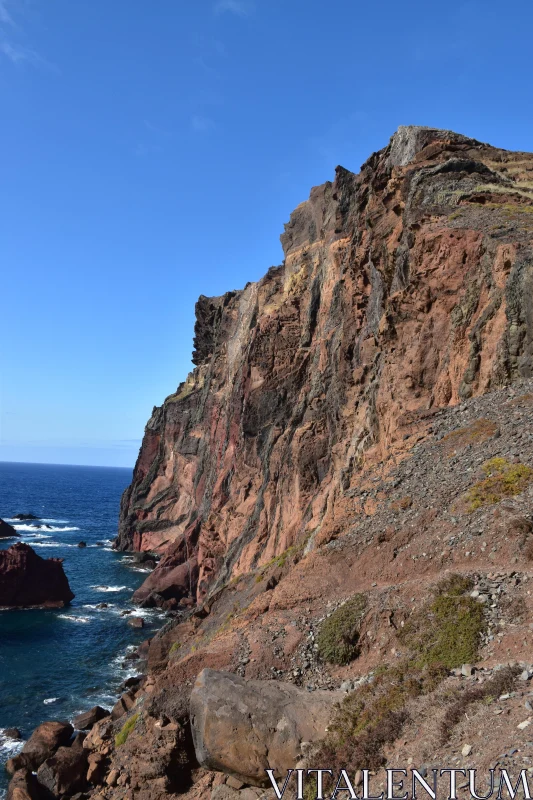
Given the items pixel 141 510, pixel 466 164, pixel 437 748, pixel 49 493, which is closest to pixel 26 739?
pixel 437 748

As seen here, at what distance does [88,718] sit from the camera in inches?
1067

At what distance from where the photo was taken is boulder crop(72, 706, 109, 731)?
2678 centimetres

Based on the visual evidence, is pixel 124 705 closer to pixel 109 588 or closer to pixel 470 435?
pixel 470 435

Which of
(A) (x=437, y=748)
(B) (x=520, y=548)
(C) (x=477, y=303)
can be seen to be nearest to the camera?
(A) (x=437, y=748)

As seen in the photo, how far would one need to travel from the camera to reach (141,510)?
8306 cm

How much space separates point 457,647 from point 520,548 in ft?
10.8

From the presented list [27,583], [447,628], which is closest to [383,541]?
[447,628]

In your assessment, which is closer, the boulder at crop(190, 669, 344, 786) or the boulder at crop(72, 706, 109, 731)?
the boulder at crop(190, 669, 344, 786)

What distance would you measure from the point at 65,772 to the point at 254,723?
1403 cm

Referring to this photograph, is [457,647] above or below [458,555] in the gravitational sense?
below

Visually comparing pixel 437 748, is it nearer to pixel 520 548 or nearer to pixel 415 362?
pixel 520 548

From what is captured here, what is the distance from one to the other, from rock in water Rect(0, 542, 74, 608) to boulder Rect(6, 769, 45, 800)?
105 feet

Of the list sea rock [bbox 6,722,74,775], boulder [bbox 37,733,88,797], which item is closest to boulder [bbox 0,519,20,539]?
sea rock [bbox 6,722,74,775]

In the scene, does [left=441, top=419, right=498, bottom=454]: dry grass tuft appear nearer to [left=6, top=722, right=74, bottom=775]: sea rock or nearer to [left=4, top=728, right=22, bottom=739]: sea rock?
[left=6, top=722, right=74, bottom=775]: sea rock
